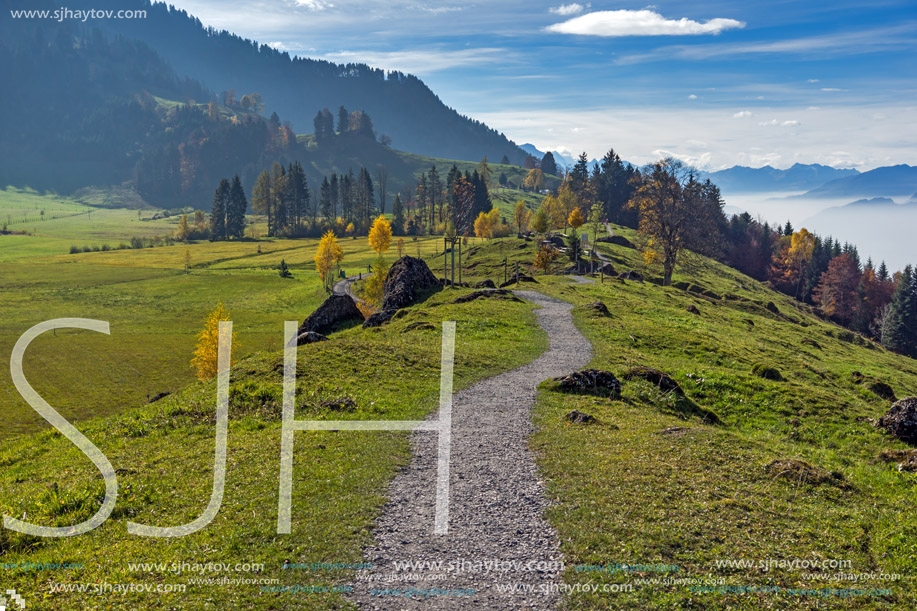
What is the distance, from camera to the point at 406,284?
2662 inches

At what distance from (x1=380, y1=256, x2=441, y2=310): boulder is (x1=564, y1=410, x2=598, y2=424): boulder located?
131 ft

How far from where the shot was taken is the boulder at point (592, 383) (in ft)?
100

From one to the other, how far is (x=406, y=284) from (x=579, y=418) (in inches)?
1769

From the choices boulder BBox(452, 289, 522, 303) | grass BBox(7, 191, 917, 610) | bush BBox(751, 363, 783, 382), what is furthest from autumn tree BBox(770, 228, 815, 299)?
bush BBox(751, 363, 783, 382)

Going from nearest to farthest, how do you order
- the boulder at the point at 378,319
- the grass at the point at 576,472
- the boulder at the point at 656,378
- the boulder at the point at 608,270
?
1. the grass at the point at 576,472
2. the boulder at the point at 656,378
3. the boulder at the point at 378,319
4. the boulder at the point at 608,270

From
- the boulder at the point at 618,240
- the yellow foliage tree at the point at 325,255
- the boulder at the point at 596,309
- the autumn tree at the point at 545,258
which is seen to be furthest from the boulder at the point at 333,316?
the boulder at the point at 618,240

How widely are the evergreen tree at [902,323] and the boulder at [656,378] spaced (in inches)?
5478

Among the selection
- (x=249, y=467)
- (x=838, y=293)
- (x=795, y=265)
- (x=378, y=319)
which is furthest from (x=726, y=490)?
(x=795, y=265)

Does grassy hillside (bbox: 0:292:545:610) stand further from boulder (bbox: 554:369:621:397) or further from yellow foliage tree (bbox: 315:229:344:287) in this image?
yellow foliage tree (bbox: 315:229:344:287)

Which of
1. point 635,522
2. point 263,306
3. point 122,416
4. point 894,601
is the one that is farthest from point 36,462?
point 263,306

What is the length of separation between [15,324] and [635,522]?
131982 mm

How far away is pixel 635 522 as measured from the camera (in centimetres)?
1525

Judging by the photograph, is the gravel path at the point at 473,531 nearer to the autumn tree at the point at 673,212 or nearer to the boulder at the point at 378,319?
the boulder at the point at 378,319

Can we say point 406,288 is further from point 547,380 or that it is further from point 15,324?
point 15,324
